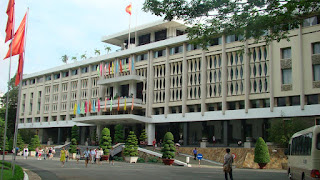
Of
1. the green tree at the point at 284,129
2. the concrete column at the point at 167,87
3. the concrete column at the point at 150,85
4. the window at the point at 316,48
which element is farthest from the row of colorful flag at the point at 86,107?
the window at the point at 316,48

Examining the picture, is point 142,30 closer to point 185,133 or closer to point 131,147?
point 185,133

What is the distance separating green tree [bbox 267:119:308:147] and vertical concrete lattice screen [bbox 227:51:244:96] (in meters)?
7.39

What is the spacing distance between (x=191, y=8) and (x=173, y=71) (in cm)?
3321

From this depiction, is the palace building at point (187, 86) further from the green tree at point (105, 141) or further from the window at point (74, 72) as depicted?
the green tree at point (105, 141)

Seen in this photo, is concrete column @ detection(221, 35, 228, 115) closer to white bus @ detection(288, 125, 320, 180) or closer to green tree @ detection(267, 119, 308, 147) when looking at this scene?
green tree @ detection(267, 119, 308, 147)

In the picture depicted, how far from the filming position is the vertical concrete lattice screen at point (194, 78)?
46.4 meters

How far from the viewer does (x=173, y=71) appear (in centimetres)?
4984

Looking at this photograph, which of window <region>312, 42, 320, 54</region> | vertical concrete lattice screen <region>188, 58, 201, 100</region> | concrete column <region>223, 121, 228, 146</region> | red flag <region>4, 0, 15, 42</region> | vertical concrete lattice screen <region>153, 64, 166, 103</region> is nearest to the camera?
red flag <region>4, 0, 15, 42</region>

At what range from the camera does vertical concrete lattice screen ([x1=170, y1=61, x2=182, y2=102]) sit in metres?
48.5

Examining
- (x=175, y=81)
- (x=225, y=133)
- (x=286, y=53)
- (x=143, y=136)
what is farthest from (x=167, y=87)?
(x=286, y=53)

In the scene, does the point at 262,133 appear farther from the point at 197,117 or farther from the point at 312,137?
the point at 312,137

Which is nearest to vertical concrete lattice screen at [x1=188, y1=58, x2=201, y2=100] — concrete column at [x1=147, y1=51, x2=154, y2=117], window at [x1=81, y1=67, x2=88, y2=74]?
concrete column at [x1=147, y1=51, x2=154, y2=117]

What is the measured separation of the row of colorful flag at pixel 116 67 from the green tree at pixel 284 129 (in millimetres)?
24130

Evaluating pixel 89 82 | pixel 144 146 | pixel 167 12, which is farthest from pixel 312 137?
pixel 89 82
